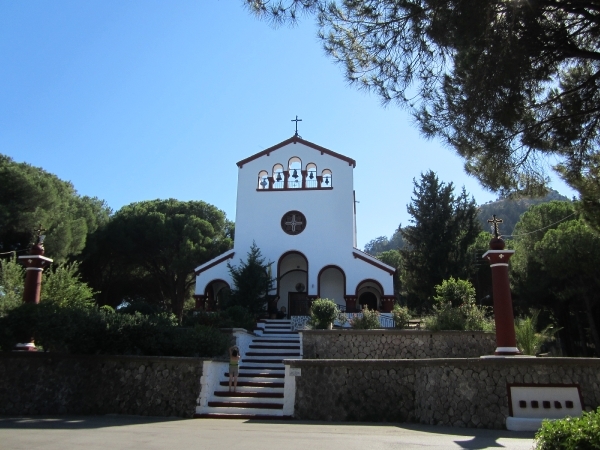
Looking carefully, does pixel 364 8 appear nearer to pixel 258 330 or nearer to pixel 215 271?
pixel 258 330

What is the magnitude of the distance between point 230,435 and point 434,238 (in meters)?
Result: 23.4

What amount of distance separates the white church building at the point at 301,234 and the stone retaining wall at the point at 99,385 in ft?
41.1

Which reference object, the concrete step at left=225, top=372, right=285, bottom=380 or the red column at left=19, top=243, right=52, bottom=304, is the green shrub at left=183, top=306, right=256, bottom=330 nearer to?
the concrete step at left=225, top=372, right=285, bottom=380

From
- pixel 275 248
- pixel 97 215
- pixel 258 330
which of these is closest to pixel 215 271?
pixel 275 248

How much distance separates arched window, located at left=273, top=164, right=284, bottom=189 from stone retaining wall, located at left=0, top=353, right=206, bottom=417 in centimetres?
1596

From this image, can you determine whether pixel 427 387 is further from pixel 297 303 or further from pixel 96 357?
pixel 297 303

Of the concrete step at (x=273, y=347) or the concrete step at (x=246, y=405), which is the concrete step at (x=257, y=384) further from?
the concrete step at (x=273, y=347)

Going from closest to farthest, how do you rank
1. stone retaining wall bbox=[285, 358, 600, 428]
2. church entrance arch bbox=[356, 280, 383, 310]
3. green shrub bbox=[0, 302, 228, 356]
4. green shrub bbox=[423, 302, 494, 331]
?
stone retaining wall bbox=[285, 358, 600, 428]
green shrub bbox=[0, 302, 228, 356]
green shrub bbox=[423, 302, 494, 331]
church entrance arch bbox=[356, 280, 383, 310]

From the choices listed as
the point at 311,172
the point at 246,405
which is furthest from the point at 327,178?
the point at 246,405

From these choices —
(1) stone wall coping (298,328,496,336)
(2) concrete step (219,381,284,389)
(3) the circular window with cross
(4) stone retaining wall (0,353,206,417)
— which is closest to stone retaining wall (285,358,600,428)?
(2) concrete step (219,381,284,389)

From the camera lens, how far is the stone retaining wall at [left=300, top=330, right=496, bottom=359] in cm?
1595

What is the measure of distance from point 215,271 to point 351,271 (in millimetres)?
6986

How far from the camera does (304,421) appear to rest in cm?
1128

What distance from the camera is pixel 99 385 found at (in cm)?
1234
